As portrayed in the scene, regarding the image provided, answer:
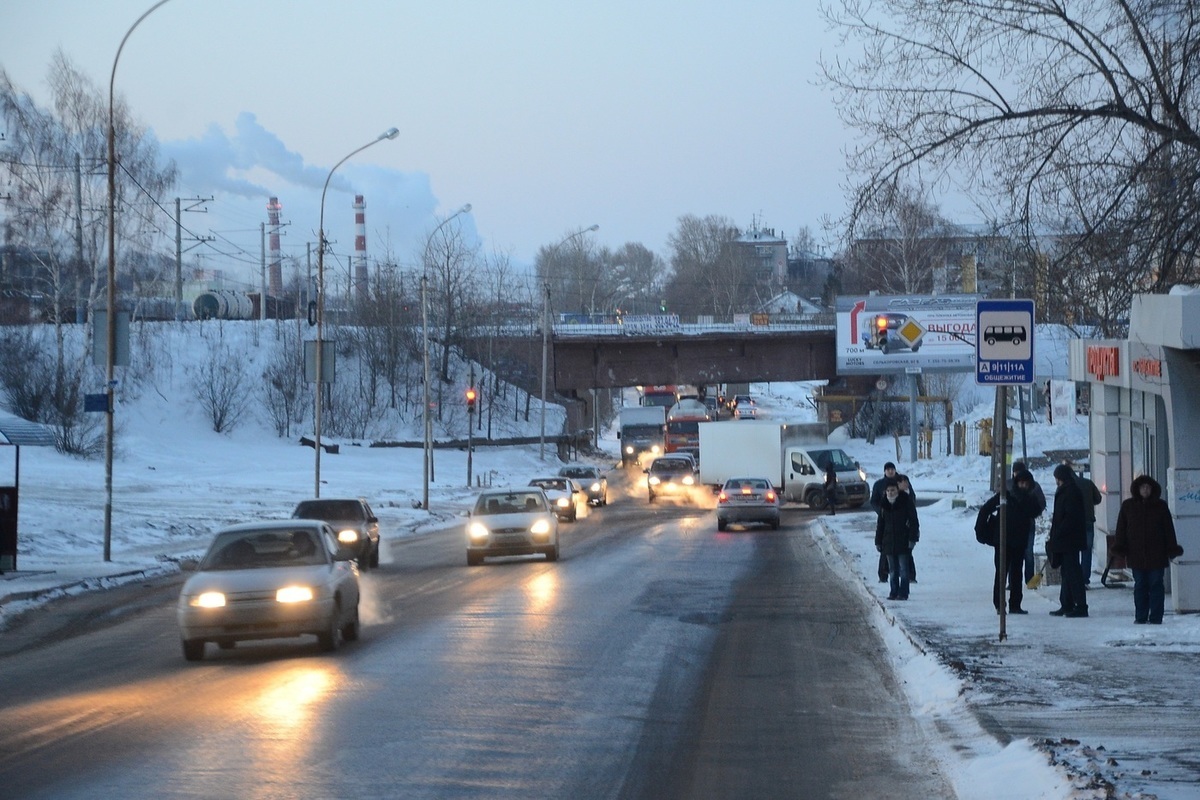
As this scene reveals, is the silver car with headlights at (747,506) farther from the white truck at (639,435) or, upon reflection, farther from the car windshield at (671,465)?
the white truck at (639,435)

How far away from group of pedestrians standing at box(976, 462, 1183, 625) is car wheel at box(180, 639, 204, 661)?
8.04 metres

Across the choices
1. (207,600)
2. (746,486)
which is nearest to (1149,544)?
(207,600)

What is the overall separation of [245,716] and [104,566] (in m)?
Answer: 16.5

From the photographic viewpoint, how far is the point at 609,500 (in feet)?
182

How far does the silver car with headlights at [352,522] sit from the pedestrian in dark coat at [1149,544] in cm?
1522

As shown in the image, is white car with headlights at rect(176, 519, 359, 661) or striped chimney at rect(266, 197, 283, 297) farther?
striped chimney at rect(266, 197, 283, 297)

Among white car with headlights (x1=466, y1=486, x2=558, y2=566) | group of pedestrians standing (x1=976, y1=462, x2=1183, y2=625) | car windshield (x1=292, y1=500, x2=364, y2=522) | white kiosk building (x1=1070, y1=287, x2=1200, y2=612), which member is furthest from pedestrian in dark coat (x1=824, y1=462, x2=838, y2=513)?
group of pedestrians standing (x1=976, y1=462, x2=1183, y2=625)

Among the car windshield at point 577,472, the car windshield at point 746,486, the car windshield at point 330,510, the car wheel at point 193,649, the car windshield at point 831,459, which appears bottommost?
the car wheel at point 193,649

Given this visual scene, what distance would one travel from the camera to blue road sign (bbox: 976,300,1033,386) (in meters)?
13.5

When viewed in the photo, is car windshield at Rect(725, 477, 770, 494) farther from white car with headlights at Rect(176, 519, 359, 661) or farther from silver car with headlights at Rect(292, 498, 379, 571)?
white car with headlights at Rect(176, 519, 359, 661)

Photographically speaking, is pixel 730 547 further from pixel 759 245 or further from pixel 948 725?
pixel 759 245

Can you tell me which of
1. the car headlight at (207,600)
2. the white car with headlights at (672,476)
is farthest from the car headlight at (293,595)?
the white car with headlights at (672,476)

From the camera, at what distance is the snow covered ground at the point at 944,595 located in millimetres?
8500

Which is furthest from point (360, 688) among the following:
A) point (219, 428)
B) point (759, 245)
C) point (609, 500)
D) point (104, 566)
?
point (759, 245)
